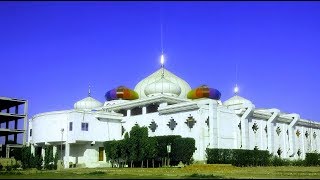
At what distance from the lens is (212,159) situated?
50.3 metres

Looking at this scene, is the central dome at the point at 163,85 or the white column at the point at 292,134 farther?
the white column at the point at 292,134

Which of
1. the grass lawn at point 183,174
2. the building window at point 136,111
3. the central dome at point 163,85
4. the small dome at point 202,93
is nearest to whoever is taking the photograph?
the grass lawn at point 183,174

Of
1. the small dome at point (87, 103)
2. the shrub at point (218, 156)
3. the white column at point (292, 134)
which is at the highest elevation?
the small dome at point (87, 103)

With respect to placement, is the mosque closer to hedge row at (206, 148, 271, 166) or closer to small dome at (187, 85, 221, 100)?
small dome at (187, 85, 221, 100)

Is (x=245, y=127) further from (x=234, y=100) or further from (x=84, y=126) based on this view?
(x=84, y=126)

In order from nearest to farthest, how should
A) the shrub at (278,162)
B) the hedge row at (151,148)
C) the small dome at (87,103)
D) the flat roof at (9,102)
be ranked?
the hedge row at (151,148), the shrub at (278,162), the small dome at (87,103), the flat roof at (9,102)

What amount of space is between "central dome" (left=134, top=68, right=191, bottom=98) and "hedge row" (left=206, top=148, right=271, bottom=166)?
55.1 ft

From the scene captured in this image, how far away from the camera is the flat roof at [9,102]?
7875cm

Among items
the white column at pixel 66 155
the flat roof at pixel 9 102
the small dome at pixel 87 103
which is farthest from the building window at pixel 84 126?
the flat roof at pixel 9 102

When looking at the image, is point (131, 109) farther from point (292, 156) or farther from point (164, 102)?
point (292, 156)

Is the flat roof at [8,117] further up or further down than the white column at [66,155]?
further up

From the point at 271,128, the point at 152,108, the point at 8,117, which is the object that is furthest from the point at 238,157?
the point at 8,117

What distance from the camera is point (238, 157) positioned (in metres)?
52.5

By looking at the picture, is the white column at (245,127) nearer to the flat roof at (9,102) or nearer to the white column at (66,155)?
the white column at (66,155)
